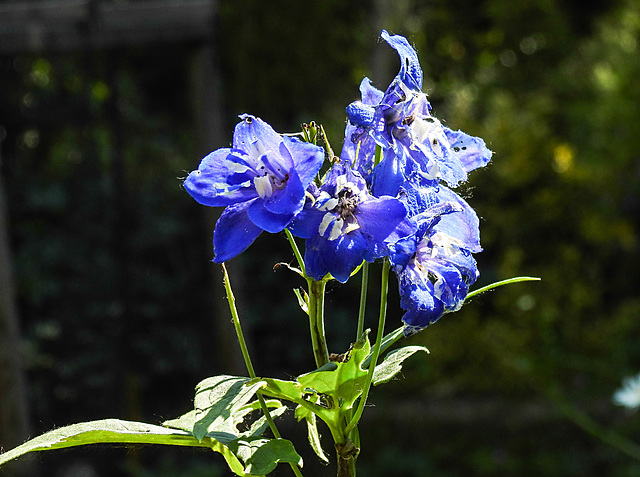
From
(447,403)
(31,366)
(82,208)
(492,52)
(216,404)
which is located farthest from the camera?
(492,52)

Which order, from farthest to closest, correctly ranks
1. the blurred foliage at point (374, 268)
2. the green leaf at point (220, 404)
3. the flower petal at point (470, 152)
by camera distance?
the blurred foliage at point (374, 268) → the flower petal at point (470, 152) → the green leaf at point (220, 404)

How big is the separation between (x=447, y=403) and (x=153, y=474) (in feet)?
3.89

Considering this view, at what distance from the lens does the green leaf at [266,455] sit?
0.52 meters

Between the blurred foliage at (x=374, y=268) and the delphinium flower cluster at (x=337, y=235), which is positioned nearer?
the delphinium flower cluster at (x=337, y=235)

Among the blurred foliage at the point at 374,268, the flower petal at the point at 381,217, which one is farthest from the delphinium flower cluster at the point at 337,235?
the blurred foliage at the point at 374,268

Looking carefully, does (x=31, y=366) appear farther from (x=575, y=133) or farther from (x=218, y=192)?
(x=218, y=192)

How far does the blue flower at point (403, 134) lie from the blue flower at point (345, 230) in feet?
0.07

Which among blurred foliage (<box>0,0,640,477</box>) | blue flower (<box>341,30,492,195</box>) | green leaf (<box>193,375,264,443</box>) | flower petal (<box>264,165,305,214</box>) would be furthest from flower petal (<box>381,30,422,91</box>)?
blurred foliage (<box>0,0,640,477</box>)

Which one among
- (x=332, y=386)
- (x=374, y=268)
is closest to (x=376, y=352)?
(x=332, y=386)

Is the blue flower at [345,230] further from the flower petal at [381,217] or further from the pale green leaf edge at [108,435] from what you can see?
the pale green leaf edge at [108,435]

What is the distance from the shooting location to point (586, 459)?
115 inches

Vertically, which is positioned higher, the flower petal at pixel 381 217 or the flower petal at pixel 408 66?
the flower petal at pixel 408 66

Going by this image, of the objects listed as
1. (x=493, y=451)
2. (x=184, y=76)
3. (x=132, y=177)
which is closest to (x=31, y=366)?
(x=132, y=177)

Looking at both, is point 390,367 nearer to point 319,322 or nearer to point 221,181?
point 319,322
